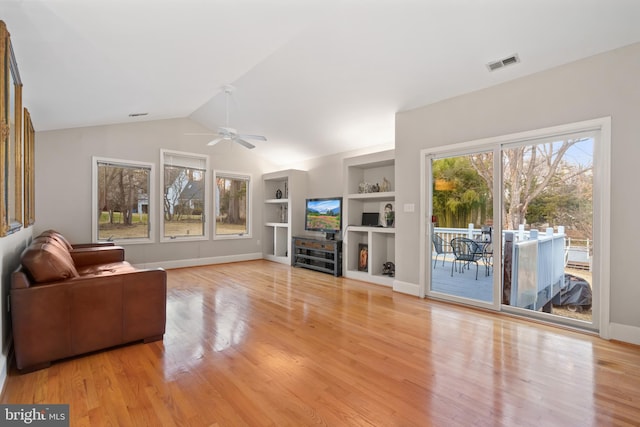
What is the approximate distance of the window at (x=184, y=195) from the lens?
615 cm

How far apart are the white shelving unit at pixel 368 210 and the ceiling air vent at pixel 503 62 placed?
6.27ft

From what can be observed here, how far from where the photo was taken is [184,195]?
641 cm

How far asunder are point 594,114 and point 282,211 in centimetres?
611

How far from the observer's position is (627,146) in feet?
9.01

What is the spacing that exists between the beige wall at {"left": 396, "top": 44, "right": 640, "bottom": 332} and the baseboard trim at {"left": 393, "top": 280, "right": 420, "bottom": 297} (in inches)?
80.2

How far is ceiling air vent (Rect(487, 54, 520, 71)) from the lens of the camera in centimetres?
307

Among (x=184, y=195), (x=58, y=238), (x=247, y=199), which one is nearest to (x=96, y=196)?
(x=184, y=195)

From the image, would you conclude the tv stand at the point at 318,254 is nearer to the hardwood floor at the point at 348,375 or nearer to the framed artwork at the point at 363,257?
the framed artwork at the point at 363,257

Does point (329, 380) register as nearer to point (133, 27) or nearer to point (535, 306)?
point (535, 306)

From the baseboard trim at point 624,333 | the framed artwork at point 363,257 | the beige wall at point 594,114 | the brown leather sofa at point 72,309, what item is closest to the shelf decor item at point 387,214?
the framed artwork at point 363,257

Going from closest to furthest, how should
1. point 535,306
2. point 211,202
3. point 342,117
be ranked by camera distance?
1. point 535,306
2. point 342,117
3. point 211,202

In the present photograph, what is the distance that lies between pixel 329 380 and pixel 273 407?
0.46 m

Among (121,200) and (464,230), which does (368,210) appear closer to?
(464,230)

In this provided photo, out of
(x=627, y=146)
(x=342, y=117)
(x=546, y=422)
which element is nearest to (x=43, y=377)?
(x=546, y=422)
